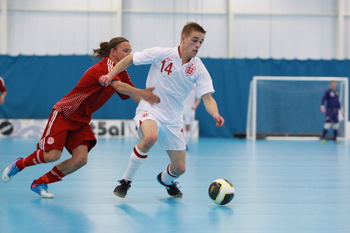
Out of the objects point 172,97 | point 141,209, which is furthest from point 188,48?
point 141,209

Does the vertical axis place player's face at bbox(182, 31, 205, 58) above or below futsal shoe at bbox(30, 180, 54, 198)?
above

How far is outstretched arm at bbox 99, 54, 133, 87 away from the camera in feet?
14.0

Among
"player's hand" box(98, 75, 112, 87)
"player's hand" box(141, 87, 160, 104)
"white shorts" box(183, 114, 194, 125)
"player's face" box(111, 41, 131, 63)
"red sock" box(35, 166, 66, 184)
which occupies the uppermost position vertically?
"player's face" box(111, 41, 131, 63)

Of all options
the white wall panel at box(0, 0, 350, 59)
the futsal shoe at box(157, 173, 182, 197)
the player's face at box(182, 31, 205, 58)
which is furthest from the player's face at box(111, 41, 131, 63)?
the white wall panel at box(0, 0, 350, 59)

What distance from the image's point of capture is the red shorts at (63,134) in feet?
14.5

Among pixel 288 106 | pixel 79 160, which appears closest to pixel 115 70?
pixel 79 160

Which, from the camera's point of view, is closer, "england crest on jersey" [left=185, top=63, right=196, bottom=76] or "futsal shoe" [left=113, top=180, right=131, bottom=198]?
"futsal shoe" [left=113, top=180, right=131, bottom=198]

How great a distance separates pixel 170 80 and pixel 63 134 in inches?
Result: 44.1

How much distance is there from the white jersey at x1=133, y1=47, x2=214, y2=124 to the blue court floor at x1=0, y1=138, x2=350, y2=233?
0.85 metres

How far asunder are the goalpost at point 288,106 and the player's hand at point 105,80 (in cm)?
1185

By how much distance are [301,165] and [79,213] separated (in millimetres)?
4798

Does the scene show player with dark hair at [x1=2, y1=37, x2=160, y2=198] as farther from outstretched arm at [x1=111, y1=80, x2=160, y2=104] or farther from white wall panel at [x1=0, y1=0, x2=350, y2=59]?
white wall panel at [x1=0, y1=0, x2=350, y2=59]

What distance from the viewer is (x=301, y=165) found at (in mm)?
7742

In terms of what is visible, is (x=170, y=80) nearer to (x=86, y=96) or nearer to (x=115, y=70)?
(x=115, y=70)
